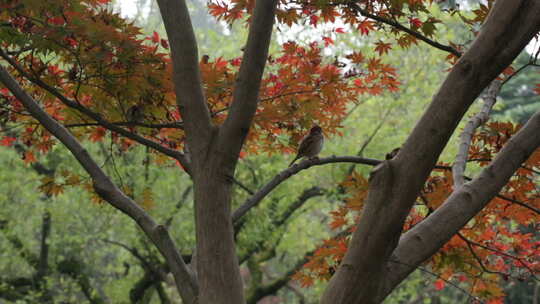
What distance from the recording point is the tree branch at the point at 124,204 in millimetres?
2783

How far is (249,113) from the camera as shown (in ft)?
8.72

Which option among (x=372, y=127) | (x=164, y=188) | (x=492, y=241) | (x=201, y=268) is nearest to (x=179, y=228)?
(x=164, y=188)

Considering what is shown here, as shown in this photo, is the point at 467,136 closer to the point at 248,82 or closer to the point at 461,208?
the point at 461,208

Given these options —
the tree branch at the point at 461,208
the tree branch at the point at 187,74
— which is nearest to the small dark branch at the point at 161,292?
the tree branch at the point at 187,74

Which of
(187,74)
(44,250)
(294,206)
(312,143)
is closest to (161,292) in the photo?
(44,250)

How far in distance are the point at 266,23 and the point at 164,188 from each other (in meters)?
7.47

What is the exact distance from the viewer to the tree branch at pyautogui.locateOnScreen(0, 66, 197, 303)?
2783mm

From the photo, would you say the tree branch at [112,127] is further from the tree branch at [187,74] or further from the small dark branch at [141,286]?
the small dark branch at [141,286]

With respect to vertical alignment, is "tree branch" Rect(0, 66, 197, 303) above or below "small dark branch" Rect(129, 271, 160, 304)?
below

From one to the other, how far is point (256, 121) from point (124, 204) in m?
1.14

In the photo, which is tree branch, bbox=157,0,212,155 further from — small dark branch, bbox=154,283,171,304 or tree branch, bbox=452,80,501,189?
small dark branch, bbox=154,283,171,304

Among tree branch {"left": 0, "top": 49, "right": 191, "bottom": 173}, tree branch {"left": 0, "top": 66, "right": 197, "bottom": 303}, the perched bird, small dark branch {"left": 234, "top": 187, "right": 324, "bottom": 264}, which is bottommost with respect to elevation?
tree branch {"left": 0, "top": 66, "right": 197, "bottom": 303}

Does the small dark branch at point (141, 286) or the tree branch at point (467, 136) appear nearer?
the tree branch at point (467, 136)

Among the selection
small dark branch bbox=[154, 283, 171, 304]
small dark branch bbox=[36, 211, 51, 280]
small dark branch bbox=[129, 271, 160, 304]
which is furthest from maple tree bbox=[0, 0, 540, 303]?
small dark branch bbox=[154, 283, 171, 304]
